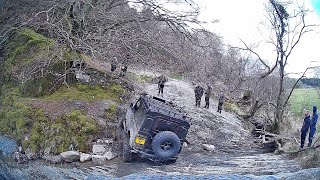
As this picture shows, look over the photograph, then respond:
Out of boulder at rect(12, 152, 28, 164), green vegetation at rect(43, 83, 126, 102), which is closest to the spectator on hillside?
green vegetation at rect(43, 83, 126, 102)

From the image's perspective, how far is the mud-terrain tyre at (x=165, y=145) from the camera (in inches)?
316

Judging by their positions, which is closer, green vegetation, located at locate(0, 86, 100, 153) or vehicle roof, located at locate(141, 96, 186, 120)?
vehicle roof, located at locate(141, 96, 186, 120)

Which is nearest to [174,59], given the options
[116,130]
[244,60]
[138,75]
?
[138,75]

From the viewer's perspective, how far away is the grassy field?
9.04 metres

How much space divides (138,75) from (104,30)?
2193 millimetres

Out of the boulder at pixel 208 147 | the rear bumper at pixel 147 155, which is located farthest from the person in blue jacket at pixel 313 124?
the rear bumper at pixel 147 155

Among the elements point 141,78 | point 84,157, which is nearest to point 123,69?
point 141,78

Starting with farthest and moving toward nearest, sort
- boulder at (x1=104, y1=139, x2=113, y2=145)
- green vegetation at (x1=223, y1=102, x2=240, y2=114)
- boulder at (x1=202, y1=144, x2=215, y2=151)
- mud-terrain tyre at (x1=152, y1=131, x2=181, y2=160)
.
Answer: green vegetation at (x1=223, y1=102, x2=240, y2=114) → boulder at (x1=202, y1=144, x2=215, y2=151) → boulder at (x1=104, y1=139, x2=113, y2=145) → mud-terrain tyre at (x1=152, y1=131, x2=181, y2=160)

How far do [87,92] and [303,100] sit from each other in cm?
615

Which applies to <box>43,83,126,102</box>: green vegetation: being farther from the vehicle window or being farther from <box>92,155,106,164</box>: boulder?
<box>92,155,106,164</box>: boulder

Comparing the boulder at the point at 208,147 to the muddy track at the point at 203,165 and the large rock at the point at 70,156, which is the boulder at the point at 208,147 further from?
the large rock at the point at 70,156

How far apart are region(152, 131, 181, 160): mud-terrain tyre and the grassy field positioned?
333 centimetres

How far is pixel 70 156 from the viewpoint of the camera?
8.45 meters

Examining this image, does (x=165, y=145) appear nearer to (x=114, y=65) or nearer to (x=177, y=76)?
(x=114, y=65)
